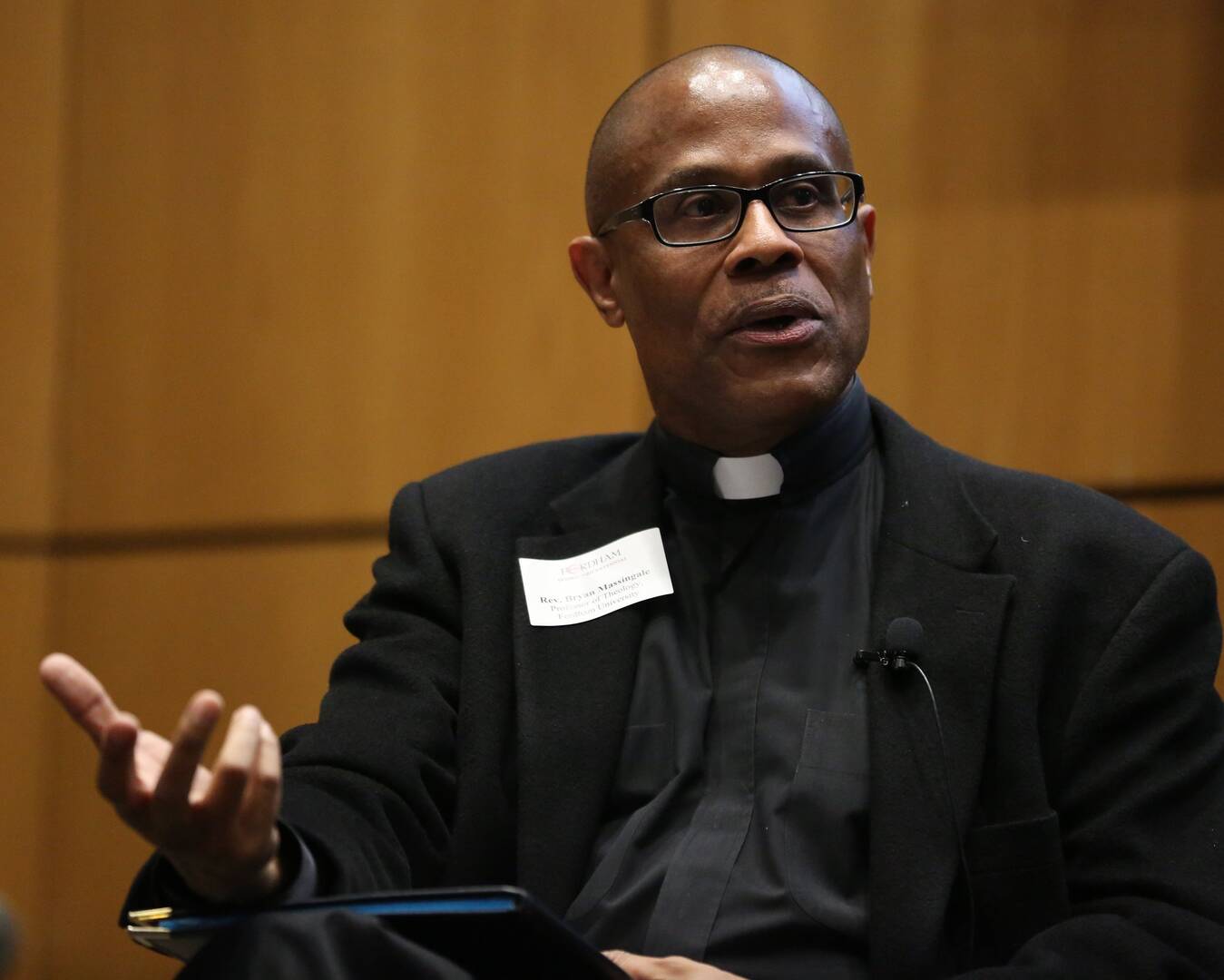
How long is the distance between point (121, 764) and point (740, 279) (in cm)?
101

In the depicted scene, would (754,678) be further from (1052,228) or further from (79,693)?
(1052,228)

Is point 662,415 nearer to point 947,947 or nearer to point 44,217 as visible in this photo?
point 947,947

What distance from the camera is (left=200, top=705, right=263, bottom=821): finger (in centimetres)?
121

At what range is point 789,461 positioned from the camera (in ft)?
6.18

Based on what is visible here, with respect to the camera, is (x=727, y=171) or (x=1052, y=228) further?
(x=1052, y=228)

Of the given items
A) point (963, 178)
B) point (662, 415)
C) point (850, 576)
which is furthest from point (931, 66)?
point (850, 576)

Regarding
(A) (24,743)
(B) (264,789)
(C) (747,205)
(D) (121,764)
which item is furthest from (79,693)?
(A) (24,743)

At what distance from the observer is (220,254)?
10.1ft

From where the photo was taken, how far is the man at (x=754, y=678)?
5.06 feet

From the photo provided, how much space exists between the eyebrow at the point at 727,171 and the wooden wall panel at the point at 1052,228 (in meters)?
0.90

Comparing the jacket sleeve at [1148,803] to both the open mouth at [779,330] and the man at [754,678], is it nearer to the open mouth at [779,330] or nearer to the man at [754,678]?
the man at [754,678]

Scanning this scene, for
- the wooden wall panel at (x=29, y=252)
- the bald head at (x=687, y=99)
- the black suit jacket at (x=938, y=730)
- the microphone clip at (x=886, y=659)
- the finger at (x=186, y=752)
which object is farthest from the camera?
the wooden wall panel at (x=29, y=252)

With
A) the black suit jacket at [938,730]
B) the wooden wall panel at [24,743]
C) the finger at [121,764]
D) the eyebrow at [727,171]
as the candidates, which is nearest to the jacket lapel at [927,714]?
the black suit jacket at [938,730]

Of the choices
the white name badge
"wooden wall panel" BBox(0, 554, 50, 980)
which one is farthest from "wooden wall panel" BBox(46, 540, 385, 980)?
the white name badge
